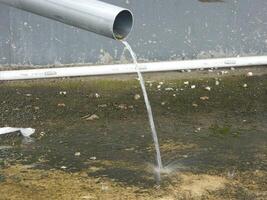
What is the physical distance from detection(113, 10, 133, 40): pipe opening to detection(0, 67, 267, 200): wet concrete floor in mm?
1042

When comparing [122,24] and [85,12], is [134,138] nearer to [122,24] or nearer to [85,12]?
[122,24]

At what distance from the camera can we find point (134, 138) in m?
4.51

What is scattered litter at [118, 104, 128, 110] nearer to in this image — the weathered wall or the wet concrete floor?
the wet concrete floor

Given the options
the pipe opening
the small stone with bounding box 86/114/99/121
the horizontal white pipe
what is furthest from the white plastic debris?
the pipe opening

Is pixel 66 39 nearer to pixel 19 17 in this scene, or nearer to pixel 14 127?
pixel 19 17

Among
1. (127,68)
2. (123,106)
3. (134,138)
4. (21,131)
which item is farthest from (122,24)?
(127,68)

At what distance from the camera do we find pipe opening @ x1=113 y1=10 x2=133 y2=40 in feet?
10.3

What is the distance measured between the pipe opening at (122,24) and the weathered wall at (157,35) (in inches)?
113

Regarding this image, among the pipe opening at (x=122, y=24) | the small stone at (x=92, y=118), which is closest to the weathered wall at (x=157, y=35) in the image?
the small stone at (x=92, y=118)

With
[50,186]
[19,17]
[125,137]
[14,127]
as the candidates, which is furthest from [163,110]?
[19,17]

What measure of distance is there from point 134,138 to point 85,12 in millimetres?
1742

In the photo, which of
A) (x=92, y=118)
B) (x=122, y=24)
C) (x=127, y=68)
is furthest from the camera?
(x=127, y=68)

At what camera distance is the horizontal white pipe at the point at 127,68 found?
5922mm

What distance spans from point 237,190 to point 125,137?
1168mm
